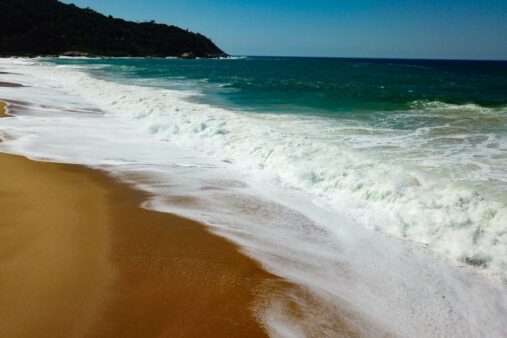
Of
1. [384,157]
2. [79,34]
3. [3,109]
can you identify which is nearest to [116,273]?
[384,157]

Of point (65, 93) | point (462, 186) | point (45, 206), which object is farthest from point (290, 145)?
point (65, 93)

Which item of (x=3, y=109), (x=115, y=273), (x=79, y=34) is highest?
(x=79, y=34)

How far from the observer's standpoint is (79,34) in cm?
11788

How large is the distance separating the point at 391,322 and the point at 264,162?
539cm

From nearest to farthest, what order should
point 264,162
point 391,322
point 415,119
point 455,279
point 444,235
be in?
point 391,322, point 455,279, point 444,235, point 264,162, point 415,119

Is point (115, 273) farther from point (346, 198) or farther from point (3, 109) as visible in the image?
point (3, 109)

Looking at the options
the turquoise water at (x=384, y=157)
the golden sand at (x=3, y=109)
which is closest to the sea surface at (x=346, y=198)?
the turquoise water at (x=384, y=157)

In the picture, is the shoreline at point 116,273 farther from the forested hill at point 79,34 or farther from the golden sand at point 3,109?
the forested hill at point 79,34

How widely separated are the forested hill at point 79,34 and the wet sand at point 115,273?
102m

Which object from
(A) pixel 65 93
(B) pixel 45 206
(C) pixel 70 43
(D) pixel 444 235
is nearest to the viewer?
(D) pixel 444 235

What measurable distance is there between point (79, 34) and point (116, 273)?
129518mm

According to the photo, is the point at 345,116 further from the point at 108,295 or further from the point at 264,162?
the point at 108,295

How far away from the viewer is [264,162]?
8.91 metres

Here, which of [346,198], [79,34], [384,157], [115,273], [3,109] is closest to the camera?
[115,273]
